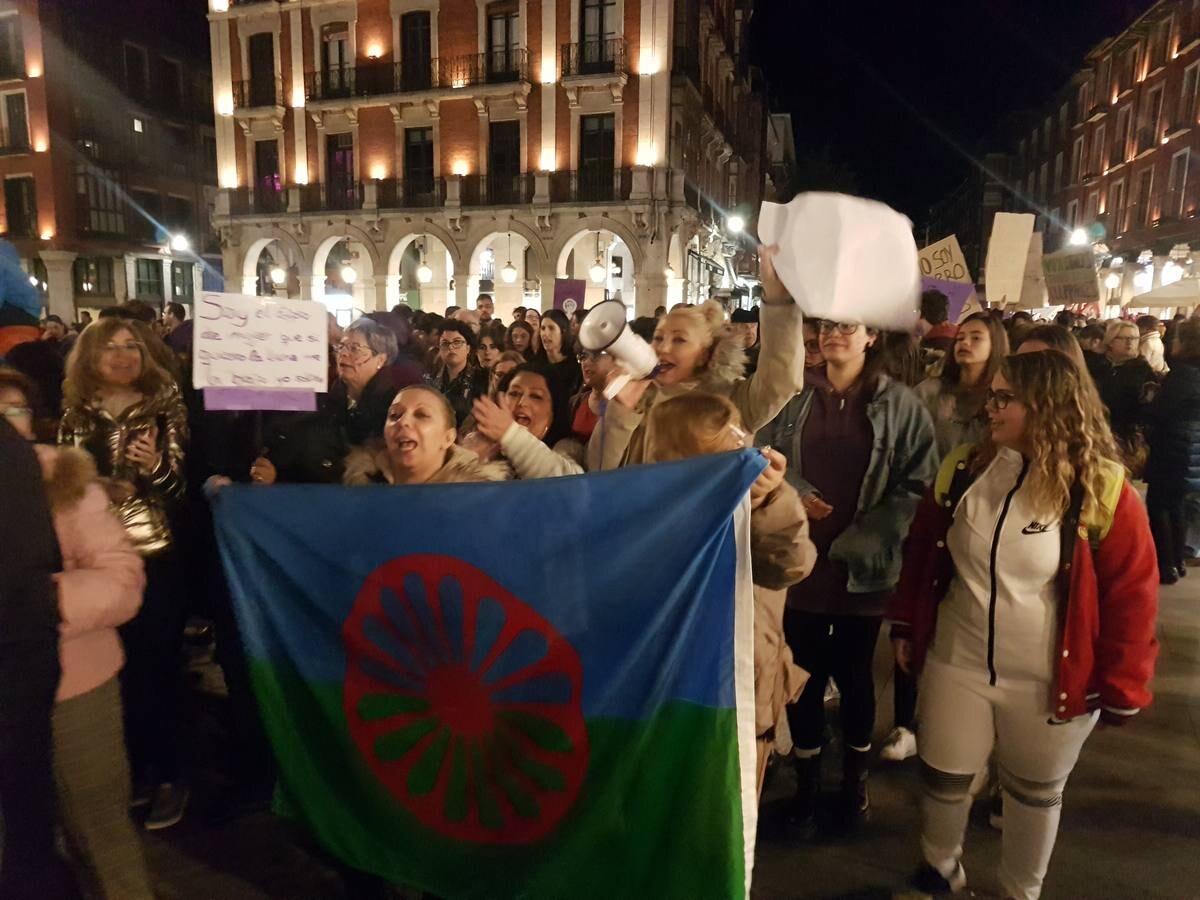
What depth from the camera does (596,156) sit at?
24234 millimetres

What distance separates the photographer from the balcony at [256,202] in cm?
2803

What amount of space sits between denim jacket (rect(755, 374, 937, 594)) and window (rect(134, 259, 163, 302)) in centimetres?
3898

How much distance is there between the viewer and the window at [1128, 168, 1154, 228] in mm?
29700

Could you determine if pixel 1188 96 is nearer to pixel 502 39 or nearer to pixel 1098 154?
pixel 1098 154

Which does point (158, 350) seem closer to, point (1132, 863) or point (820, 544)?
point (820, 544)

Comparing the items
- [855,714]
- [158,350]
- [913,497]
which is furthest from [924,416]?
[158,350]

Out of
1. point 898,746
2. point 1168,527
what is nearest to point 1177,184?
point 1168,527

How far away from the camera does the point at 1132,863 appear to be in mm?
3080

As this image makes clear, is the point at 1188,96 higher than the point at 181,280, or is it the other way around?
the point at 1188,96

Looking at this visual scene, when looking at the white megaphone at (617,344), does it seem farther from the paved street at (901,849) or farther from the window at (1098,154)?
the window at (1098,154)

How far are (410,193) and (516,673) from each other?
85.8 feet

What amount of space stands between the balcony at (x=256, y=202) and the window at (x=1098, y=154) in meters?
33.7

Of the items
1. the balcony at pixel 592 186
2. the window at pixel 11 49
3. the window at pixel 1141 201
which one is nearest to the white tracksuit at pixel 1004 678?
the balcony at pixel 592 186

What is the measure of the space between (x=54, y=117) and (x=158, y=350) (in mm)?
37255
